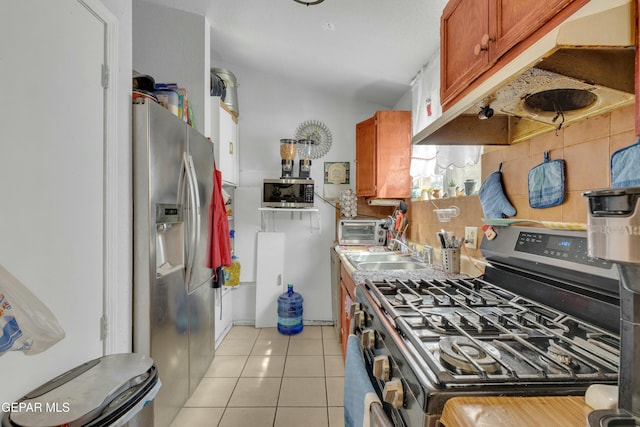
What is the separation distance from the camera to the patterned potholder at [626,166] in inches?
31.3

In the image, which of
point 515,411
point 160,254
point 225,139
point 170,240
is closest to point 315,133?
point 225,139

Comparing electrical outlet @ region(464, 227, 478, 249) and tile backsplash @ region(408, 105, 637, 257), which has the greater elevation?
tile backsplash @ region(408, 105, 637, 257)

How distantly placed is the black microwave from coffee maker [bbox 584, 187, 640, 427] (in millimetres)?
2565

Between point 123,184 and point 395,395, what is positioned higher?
point 123,184

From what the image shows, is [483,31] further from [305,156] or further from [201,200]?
[305,156]

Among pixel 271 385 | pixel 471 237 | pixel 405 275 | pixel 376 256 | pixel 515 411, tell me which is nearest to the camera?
pixel 515 411

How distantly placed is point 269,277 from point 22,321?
8.12ft

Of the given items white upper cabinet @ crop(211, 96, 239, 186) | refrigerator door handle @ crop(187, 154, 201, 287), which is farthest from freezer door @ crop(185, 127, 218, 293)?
white upper cabinet @ crop(211, 96, 239, 186)

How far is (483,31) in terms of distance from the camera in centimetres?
100

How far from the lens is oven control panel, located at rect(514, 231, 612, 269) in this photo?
857 mm

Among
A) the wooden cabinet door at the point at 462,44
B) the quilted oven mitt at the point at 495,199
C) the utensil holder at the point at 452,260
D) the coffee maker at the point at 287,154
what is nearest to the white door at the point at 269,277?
the coffee maker at the point at 287,154

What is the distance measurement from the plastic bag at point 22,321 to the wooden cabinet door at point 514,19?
4.90 ft

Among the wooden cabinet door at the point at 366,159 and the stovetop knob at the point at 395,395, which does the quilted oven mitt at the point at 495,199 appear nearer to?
the stovetop knob at the point at 395,395

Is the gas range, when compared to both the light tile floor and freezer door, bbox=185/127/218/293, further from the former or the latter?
freezer door, bbox=185/127/218/293
